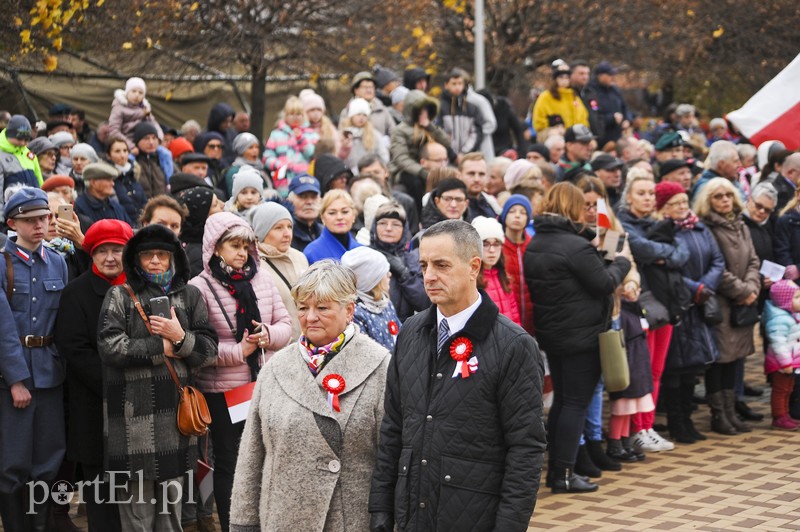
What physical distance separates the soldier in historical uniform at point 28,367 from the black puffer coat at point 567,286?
3418 millimetres

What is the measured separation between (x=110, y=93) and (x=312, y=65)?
3043 mm

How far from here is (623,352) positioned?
349 inches

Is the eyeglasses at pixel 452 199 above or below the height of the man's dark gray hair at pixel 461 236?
above

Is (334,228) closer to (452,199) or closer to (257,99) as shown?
(452,199)

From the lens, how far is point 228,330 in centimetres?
729

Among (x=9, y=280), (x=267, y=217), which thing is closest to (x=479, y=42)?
(x=267, y=217)

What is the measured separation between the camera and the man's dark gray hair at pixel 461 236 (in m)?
4.83

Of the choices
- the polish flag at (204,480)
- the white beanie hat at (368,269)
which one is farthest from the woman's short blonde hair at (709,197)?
the polish flag at (204,480)

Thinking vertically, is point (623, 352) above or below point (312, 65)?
below

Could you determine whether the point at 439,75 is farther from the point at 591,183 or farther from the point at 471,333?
the point at 471,333

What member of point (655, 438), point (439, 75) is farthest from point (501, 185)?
point (439, 75)

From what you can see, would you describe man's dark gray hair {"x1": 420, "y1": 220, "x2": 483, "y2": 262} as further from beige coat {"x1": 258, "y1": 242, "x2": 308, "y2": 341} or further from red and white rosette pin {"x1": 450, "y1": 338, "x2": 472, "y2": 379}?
beige coat {"x1": 258, "y1": 242, "x2": 308, "y2": 341}

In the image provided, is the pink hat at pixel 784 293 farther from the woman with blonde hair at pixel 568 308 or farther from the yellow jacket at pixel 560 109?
the yellow jacket at pixel 560 109

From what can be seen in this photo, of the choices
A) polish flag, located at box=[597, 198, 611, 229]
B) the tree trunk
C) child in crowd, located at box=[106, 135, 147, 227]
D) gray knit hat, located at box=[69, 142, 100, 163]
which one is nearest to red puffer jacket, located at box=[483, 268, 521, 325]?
polish flag, located at box=[597, 198, 611, 229]
